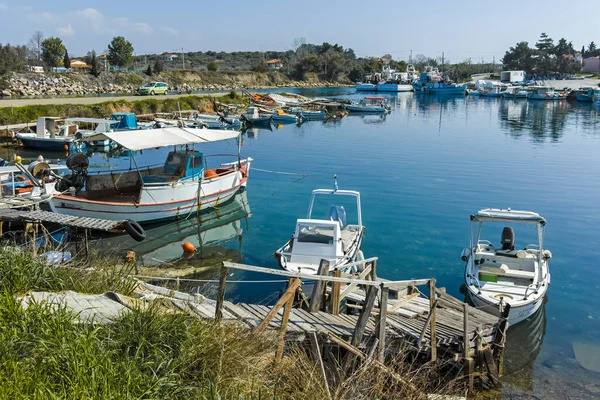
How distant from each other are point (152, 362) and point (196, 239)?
14.9 metres

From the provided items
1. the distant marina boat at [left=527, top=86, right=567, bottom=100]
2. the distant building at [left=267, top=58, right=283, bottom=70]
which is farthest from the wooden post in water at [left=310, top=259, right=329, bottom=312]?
the distant building at [left=267, top=58, right=283, bottom=70]

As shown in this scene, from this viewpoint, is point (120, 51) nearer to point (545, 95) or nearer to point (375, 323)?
point (545, 95)

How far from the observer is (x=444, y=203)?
84.5ft

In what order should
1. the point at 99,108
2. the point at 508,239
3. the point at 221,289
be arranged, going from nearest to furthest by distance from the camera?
the point at 221,289 → the point at 508,239 → the point at 99,108

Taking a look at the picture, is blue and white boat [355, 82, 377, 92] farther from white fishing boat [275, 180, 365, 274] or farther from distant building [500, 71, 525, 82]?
white fishing boat [275, 180, 365, 274]

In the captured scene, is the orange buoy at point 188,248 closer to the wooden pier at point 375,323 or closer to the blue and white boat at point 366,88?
the wooden pier at point 375,323

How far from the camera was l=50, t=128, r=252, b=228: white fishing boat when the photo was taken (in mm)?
20188

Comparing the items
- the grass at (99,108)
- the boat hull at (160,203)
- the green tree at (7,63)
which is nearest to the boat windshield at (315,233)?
the boat hull at (160,203)

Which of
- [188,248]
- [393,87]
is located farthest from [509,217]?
[393,87]

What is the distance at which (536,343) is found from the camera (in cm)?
1316

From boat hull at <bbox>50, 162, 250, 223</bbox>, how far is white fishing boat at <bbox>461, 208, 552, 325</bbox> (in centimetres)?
1169

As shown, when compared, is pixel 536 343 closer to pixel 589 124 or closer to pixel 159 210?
pixel 159 210

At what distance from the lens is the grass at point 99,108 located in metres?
43.9

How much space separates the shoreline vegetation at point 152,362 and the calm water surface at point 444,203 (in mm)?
5840
